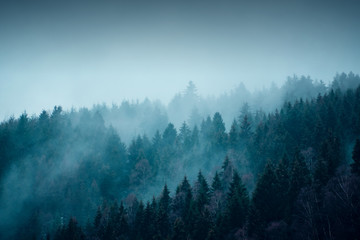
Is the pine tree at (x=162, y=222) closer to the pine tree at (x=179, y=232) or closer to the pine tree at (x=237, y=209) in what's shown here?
the pine tree at (x=179, y=232)

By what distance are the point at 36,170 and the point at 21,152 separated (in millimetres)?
10239

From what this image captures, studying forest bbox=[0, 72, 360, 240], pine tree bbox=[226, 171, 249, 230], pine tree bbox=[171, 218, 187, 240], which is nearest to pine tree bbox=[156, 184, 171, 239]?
forest bbox=[0, 72, 360, 240]

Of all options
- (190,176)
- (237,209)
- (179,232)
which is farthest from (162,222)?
(190,176)

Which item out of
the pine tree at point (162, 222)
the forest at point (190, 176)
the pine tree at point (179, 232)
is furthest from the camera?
the pine tree at point (162, 222)

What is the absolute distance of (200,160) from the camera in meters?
67.8

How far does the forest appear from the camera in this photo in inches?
1235

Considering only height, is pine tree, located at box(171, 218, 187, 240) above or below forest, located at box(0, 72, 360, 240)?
below

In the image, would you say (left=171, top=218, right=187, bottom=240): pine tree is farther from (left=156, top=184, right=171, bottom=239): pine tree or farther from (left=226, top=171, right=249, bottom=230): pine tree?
(left=226, top=171, right=249, bottom=230): pine tree

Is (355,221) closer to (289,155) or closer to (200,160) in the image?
(289,155)

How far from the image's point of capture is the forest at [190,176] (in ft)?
103

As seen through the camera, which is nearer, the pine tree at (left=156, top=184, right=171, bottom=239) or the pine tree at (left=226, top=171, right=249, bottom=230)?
the pine tree at (left=226, top=171, right=249, bottom=230)

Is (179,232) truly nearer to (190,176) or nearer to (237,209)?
(237,209)

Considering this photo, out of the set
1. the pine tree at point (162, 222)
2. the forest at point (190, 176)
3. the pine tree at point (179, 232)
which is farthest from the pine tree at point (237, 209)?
the pine tree at point (162, 222)

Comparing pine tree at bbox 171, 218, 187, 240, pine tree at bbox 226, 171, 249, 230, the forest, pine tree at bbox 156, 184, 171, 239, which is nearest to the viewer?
the forest
